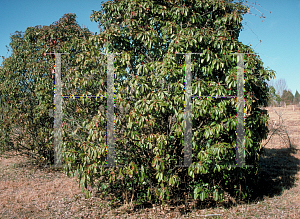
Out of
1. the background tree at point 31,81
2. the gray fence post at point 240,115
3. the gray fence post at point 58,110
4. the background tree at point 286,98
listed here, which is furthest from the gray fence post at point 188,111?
the background tree at point 286,98

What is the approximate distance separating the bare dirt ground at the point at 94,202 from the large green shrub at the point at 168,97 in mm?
415

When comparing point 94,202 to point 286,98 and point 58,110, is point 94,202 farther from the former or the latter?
point 286,98

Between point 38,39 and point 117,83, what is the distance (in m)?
4.34

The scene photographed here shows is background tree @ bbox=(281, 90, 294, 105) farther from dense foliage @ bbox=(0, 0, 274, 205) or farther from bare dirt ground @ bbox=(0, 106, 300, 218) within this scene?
dense foliage @ bbox=(0, 0, 274, 205)

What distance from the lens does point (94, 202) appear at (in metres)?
4.94

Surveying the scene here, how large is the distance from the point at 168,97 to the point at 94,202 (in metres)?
2.96

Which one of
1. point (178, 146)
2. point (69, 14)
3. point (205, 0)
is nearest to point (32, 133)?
point (69, 14)

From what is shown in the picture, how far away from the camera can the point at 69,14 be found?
278 inches

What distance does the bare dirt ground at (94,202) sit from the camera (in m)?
4.27

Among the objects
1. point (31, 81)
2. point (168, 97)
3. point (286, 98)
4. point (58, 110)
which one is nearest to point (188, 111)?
point (168, 97)

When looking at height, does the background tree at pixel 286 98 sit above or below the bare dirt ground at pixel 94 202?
above

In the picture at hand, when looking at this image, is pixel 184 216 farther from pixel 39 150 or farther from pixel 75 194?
pixel 39 150

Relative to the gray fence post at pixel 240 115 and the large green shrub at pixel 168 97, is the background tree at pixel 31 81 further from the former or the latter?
the gray fence post at pixel 240 115

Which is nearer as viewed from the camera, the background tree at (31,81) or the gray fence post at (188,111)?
the gray fence post at (188,111)
